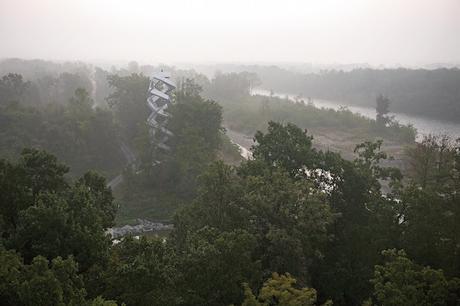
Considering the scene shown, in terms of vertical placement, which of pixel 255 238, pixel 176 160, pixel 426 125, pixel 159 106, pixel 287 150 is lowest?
pixel 176 160

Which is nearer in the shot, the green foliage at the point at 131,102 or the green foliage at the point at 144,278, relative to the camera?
the green foliage at the point at 144,278

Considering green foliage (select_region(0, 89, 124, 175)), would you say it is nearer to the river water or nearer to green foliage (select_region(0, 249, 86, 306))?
green foliage (select_region(0, 249, 86, 306))

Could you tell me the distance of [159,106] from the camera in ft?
150

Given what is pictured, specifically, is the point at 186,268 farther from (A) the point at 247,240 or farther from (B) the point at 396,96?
(B) the point at 396,96

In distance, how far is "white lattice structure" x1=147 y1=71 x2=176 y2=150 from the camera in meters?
42.6

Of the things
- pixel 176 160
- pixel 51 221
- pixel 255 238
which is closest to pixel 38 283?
pixel 51 221

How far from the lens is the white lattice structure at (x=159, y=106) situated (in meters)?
42.6

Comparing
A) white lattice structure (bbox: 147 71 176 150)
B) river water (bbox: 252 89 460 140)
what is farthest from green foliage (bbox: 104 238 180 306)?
river water (bbox: 252 89 460 140)

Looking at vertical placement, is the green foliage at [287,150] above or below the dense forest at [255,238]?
above

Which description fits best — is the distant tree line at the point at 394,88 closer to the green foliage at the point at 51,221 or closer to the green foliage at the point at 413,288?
the green foliage at the point at 413,288

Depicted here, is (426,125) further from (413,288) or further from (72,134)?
(413,288)

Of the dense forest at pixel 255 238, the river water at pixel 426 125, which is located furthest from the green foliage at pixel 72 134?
the river water at pixel 426 125

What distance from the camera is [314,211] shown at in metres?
17.2

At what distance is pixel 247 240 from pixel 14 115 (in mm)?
40007
